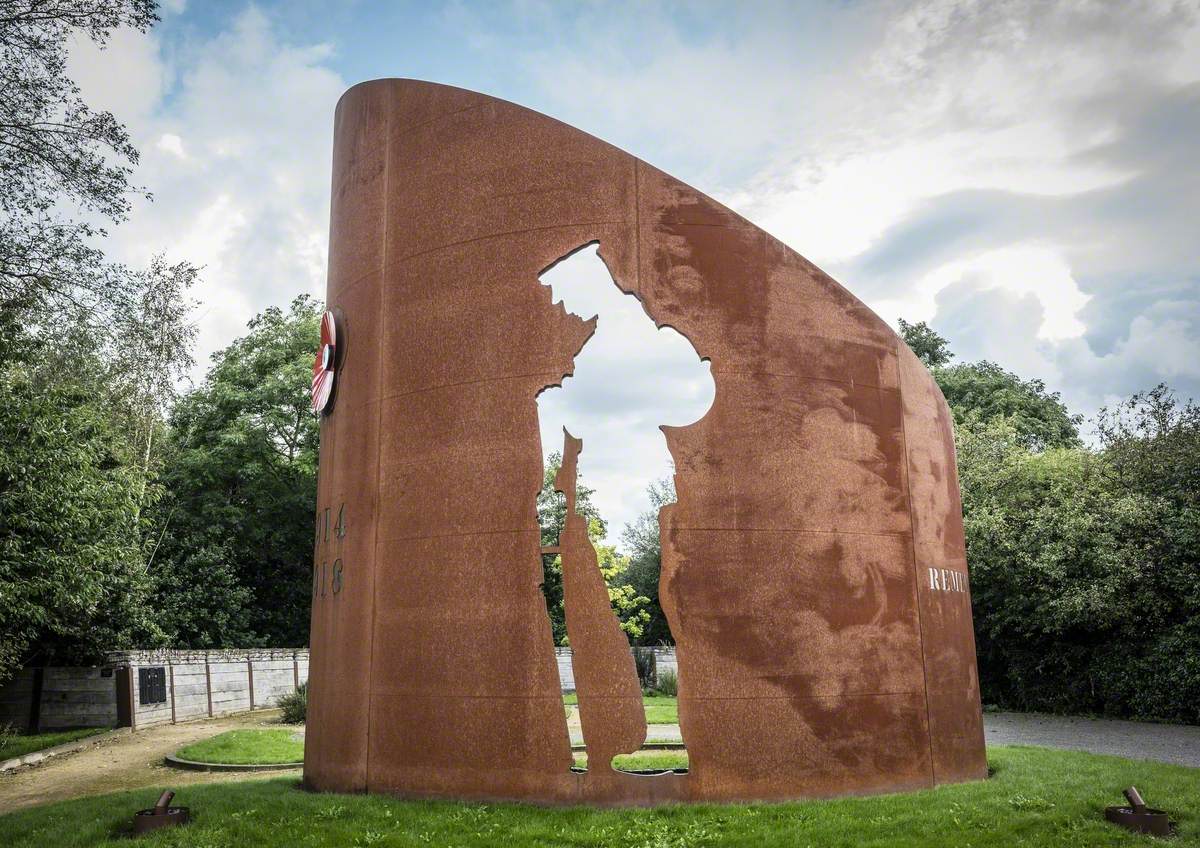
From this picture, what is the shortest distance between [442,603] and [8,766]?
11.3 metres

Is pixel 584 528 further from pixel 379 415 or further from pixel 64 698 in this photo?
pixel 64 698

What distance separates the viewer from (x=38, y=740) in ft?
61.3

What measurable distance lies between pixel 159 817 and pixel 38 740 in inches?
504

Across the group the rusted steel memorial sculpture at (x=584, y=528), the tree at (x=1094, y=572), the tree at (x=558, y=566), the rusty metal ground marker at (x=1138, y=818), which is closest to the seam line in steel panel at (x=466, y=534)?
the rusted steel memorial sculpture at (x=584, y=528)

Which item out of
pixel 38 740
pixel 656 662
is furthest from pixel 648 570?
pixel 38 740

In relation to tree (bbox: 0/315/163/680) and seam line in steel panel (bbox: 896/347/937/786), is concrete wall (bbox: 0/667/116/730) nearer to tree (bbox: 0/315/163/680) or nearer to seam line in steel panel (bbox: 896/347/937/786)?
tree (bbox: 0/315/163/680)

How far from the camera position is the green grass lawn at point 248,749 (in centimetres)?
1478

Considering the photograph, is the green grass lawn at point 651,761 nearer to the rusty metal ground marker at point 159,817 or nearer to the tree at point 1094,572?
the rusty metal ground marker at point 159,817

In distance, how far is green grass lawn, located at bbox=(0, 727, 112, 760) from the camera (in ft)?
56.8

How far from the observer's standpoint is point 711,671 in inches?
347

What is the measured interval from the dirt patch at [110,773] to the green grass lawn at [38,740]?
79cm

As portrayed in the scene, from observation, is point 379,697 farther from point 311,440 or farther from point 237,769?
point 311,440

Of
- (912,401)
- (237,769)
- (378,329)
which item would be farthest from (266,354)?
(912,401)

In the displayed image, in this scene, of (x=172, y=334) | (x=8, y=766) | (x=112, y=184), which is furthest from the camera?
(x=172, y=334)
